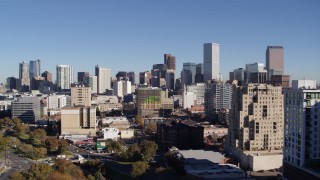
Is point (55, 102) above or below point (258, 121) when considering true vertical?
above

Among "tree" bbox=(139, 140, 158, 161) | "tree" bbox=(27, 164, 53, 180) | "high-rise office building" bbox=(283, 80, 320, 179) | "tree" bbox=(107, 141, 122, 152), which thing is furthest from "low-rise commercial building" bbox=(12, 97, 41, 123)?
"high-rise office building" bbox=(283, 80, 320, 179)

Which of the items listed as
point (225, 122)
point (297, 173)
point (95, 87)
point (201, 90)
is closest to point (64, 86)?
point (95, 87)

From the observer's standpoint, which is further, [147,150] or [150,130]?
[150,130]

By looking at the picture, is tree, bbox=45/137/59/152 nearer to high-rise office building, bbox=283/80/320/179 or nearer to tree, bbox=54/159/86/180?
tree, bbox=54/159/86/180

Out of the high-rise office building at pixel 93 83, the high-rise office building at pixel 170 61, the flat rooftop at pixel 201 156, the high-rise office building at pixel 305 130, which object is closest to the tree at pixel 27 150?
the flat rooftop at pixel 201 156

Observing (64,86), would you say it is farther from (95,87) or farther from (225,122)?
(225,122)

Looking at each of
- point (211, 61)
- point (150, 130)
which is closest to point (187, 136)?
point (150, 130)

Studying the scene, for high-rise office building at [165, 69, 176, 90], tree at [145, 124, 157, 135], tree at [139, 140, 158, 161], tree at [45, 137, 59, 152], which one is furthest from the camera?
high-rise office building at [165, 69, 176, 90]

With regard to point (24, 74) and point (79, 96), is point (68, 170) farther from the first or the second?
point (24, 74)

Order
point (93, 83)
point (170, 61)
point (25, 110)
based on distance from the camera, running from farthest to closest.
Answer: point (170, 61), point (93, 83), point (25, 110)
